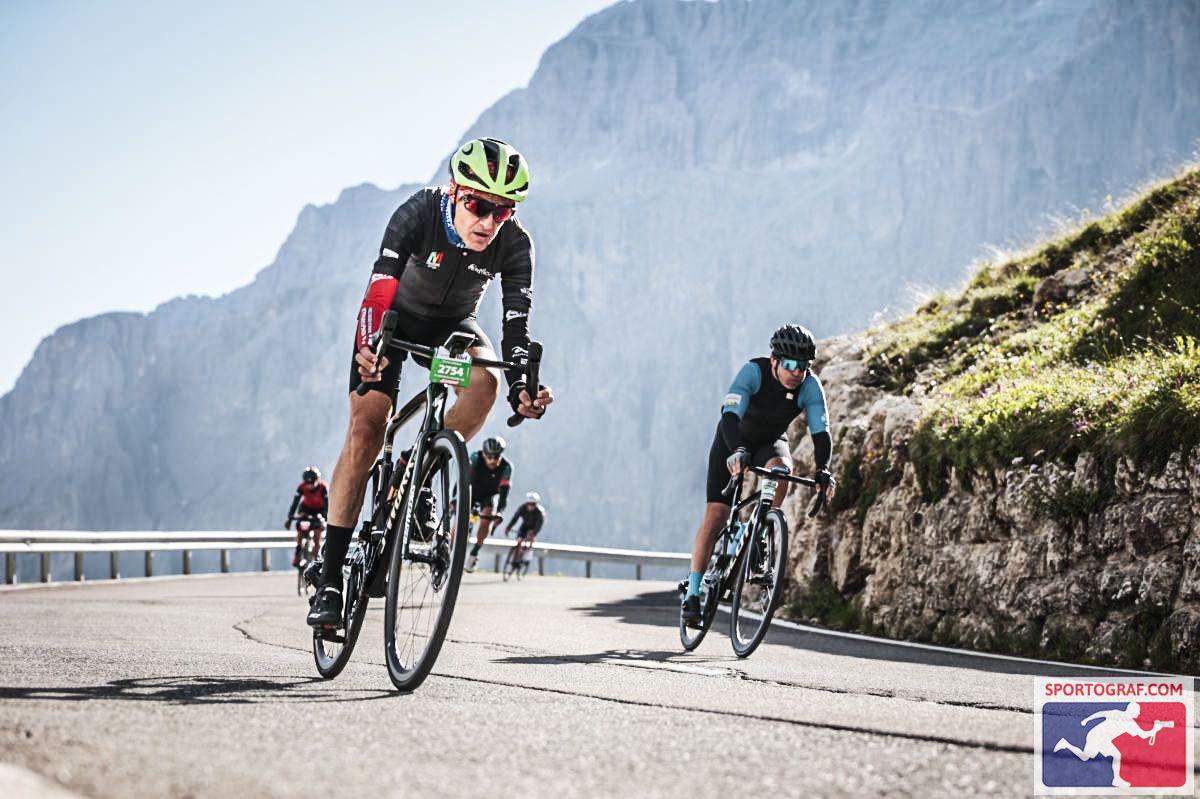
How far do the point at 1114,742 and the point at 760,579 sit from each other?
4.35 meters

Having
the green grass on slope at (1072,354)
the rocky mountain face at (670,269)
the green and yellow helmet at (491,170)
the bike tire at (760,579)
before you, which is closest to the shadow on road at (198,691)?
the green and yellow helmet at (491,170)

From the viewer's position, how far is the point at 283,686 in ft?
15.0

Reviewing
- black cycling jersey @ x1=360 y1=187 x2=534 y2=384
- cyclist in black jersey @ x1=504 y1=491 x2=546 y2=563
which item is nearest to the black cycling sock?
black cycling jersey @ x1=360 y1=187 x2=534 y2=384

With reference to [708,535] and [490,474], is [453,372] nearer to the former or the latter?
[708,535]

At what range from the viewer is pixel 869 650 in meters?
8.48

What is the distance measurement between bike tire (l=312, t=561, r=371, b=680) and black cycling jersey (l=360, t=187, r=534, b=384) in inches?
46.1

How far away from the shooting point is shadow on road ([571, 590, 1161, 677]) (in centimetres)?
698

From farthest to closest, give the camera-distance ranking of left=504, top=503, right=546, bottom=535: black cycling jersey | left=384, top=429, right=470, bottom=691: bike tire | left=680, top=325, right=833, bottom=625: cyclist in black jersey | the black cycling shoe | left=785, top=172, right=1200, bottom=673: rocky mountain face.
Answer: left=504, top=503, right=546, bottom=535: black cycling jersey < left=680, top=325, right=833, bottom=625: cyclist in black jersey < left=785, top=172, right=1200, bottom=673: rocky mountain face < the black cycling shoe < left=384, top=429, right=470, bottom=691: bike tire

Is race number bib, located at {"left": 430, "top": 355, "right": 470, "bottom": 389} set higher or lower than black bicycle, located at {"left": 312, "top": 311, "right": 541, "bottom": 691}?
higher

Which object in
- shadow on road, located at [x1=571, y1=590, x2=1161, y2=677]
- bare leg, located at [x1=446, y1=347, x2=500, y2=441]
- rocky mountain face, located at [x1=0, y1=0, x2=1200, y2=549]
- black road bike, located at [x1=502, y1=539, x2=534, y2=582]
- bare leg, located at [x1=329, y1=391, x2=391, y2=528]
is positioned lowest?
black road bike, located at [x1=502, y1=539, x2=534, y2=582]

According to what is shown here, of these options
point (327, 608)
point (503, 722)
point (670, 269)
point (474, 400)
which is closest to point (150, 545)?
point (327, 608)

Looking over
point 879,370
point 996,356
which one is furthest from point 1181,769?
point 879,370

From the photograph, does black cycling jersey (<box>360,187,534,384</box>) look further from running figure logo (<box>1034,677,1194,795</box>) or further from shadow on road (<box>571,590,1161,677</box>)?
running figure logo (<box>1034,677,1194,795</box>)

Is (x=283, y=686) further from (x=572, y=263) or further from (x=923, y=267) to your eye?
(x=572, y=263)
